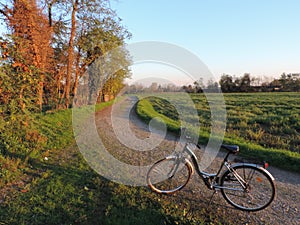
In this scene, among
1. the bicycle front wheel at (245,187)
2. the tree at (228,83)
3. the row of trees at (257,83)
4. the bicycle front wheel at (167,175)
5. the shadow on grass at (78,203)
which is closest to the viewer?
the shadow on grass at (78,203)

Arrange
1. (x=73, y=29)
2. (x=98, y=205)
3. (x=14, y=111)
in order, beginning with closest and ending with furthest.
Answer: (x=98, y=205) < (x=14, y=111) < (x=73, y=29)

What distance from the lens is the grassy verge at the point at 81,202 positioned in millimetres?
2859

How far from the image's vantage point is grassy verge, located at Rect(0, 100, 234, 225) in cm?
286

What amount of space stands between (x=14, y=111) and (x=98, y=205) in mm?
2999

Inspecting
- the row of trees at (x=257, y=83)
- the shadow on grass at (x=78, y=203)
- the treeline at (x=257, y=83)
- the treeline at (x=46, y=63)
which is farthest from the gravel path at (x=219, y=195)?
the treeline at (x=257, y=83)

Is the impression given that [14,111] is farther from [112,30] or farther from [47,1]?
[112,30]

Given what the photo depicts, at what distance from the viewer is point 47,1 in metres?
10.6

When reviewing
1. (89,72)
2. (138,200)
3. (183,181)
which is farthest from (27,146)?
(89,72)

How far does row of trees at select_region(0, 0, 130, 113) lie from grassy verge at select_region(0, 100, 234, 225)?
1813 mm

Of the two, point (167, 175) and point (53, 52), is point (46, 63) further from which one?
point (167, 175)

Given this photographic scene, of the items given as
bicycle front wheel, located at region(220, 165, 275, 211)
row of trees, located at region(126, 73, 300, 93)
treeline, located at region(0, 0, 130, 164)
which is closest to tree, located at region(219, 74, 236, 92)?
row of trees, located at region(126, 73, 300, 93)

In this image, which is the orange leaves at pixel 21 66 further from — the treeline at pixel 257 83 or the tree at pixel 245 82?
the tree at pixel 245 82

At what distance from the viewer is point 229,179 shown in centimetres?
335

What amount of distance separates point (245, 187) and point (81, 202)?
9.53 feet
